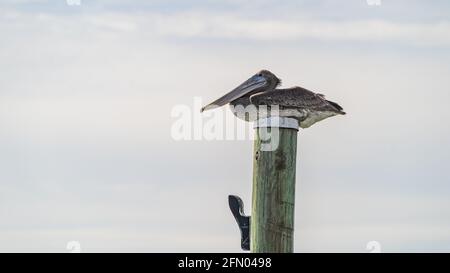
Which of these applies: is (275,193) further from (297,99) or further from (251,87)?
(251,87)

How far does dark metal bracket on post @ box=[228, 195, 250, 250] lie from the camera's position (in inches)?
329

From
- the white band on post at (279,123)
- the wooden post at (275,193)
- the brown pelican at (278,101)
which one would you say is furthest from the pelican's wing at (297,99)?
the wooden post at (275,193)

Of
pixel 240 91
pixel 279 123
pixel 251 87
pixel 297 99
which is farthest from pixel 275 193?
pixel 251 87

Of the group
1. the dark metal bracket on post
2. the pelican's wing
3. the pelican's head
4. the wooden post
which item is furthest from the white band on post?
the pelican's head

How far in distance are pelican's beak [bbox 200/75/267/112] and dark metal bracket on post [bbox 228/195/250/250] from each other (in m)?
1.56

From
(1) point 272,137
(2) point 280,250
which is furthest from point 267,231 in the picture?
(1) point 272,137

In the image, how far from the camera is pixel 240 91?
9.97m

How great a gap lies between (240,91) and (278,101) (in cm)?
112

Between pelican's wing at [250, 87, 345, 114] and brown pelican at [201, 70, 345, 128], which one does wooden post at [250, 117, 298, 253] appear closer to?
brown pelican at [201, 70, 345, 128]

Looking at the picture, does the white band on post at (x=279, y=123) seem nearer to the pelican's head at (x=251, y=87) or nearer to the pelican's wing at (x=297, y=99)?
the pelican's wing at (x=297, y=99)
